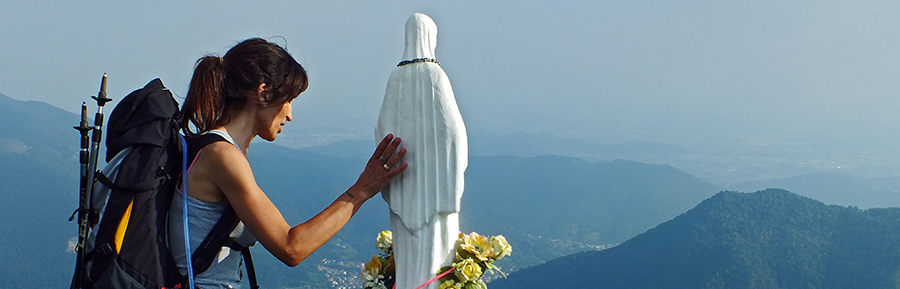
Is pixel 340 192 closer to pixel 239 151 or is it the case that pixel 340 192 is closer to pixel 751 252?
pixel 751 252

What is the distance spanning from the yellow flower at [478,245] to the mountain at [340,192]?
8629 cm

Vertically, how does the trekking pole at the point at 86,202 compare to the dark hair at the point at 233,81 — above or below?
below

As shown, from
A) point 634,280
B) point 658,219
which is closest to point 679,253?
point 634,280

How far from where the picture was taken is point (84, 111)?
2.70 metres

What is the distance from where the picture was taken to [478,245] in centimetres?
361

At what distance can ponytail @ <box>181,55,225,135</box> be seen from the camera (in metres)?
2.71


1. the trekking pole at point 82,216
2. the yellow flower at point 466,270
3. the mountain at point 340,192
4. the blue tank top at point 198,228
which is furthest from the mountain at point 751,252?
the trekking pole at point 82,216

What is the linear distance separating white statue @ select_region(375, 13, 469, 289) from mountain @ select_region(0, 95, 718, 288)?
8635 centimetres

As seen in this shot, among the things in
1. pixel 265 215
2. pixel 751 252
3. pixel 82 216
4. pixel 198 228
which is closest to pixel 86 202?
pixel 82 216

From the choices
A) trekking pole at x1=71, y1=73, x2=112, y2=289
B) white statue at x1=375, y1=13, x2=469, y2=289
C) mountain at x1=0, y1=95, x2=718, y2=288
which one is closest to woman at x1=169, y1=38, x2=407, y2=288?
trekking pole at x1=71, y1=73, x2=112, y2=289

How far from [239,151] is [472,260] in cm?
146

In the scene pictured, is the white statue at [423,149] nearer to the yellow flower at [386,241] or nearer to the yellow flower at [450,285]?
the yellow flower at [450,285]

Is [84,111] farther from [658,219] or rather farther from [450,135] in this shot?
[658,219]

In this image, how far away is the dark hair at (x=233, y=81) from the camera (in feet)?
8.93
